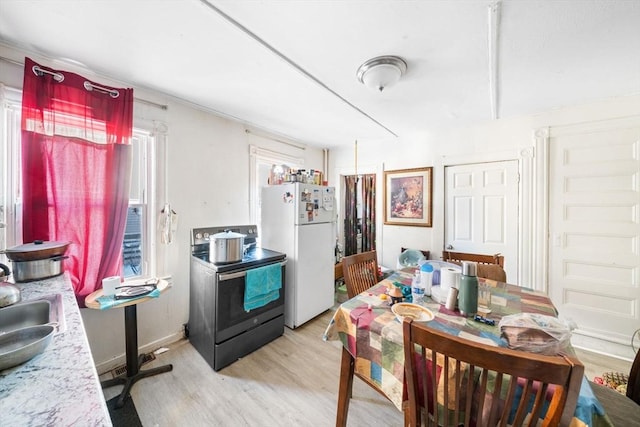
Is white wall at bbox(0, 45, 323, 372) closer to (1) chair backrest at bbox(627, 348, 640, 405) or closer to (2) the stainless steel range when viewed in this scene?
(2) the stainless steel range

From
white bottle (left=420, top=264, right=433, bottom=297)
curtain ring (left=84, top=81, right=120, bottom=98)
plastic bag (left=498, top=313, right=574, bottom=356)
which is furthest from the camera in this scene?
curtain ring (left=84, top=81, right=120, bottom=98)

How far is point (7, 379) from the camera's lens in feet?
2.13

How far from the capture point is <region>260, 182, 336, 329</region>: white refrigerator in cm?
257

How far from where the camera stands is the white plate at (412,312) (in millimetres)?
1167

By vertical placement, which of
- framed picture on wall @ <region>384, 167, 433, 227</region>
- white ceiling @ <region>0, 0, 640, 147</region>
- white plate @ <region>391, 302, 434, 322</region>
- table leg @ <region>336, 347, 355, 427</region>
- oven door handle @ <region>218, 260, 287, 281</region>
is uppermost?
white ceiling @ <region>0, 0, 640, 147</region>

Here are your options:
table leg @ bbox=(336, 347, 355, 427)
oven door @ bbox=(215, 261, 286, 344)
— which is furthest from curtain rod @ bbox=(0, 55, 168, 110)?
table leg @ bbox=(336, 347, 355, 427)

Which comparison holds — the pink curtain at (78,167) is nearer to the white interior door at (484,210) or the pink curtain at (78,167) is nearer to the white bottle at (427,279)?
the white bottle at (427,279)

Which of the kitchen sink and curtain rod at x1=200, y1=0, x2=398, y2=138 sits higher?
curtain rod at x1=200, y1=0, x2=398, y2=138

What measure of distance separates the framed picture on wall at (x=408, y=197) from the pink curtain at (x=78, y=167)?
3115 mm

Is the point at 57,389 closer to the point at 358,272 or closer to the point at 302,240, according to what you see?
the point at 358,272

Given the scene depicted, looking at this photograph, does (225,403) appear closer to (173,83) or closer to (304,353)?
(304,353)

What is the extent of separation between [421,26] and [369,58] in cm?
38

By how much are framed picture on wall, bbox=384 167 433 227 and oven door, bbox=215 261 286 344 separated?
2330 millimetres

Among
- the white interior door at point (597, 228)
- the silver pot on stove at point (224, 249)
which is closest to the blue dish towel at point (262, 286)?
the silver pot on stove at point (224, 249)
